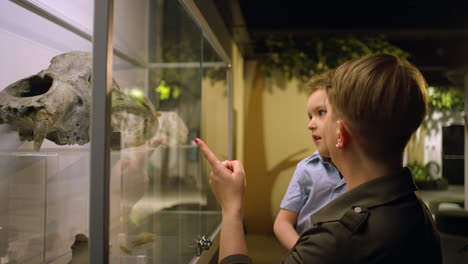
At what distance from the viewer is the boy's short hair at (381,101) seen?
2.24ft

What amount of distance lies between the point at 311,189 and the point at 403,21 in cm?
221

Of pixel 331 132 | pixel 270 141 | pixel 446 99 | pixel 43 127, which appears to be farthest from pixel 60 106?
pixel 270 141

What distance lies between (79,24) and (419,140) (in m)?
2.75

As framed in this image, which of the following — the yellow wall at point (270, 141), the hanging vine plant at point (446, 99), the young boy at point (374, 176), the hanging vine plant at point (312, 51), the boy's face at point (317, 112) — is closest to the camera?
the young boy at point (374, 176)

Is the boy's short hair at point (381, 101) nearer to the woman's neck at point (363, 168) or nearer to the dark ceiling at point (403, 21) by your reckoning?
the woman's neck at point (363, 168)

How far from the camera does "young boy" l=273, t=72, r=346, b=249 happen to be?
52.6 inches

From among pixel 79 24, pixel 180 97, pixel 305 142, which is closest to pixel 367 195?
pixel 79 24

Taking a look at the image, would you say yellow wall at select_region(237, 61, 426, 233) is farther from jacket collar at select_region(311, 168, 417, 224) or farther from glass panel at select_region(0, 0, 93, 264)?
jacket collar at select_region(311, 168, 417, 224)

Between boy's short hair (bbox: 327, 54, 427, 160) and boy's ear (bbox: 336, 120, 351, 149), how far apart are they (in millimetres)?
14

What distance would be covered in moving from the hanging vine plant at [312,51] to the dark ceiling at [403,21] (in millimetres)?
236

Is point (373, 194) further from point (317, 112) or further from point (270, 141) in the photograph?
point (270, 141)

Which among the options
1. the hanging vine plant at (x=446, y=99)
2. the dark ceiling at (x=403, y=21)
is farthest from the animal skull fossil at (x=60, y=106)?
the hanging vine plant at (x=446, y=99)

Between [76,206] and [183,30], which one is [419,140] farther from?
Answer: [76,206]

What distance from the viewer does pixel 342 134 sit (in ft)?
2.46
